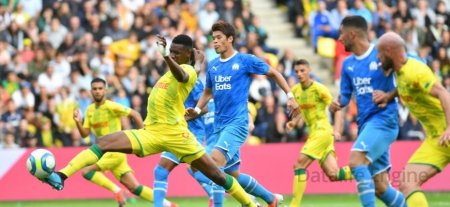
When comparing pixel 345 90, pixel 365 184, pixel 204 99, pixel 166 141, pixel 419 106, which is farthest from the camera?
pixel 204 99

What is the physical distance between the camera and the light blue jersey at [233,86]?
15.9 m

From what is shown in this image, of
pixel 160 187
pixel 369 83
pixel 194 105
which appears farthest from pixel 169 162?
pixel 369 83

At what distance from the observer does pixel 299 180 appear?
18.3m

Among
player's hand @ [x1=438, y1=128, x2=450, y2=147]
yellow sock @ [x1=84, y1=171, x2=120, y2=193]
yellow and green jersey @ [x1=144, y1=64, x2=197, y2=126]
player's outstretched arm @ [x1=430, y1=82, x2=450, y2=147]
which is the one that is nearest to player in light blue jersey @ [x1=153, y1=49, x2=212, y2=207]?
yellow and green jersey @ [x1=144, y1=64, x2=197, y2=126]

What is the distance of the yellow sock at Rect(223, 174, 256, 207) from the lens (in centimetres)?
1462

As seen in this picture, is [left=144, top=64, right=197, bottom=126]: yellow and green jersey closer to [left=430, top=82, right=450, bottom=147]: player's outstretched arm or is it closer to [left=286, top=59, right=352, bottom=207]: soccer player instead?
[left=430, top=82, right=450, bottom=147]: player's outstretched arm

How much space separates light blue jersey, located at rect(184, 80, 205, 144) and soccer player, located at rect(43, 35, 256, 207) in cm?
281

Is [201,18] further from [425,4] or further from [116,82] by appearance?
[425,4]

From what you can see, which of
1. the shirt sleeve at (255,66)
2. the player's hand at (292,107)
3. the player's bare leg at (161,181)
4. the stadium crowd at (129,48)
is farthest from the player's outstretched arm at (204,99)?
the stadium crowd at (129,48)

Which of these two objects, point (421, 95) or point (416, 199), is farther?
point (421, 95)

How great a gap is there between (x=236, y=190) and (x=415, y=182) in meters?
2.60

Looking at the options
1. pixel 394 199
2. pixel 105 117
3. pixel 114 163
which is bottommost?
→ pixel 114 163

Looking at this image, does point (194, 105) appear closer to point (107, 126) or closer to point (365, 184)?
point (107, 126)

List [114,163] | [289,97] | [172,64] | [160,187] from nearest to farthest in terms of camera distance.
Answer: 1. [172,64]
2. [289,97]
3. [160,187]
4. [114,163]
